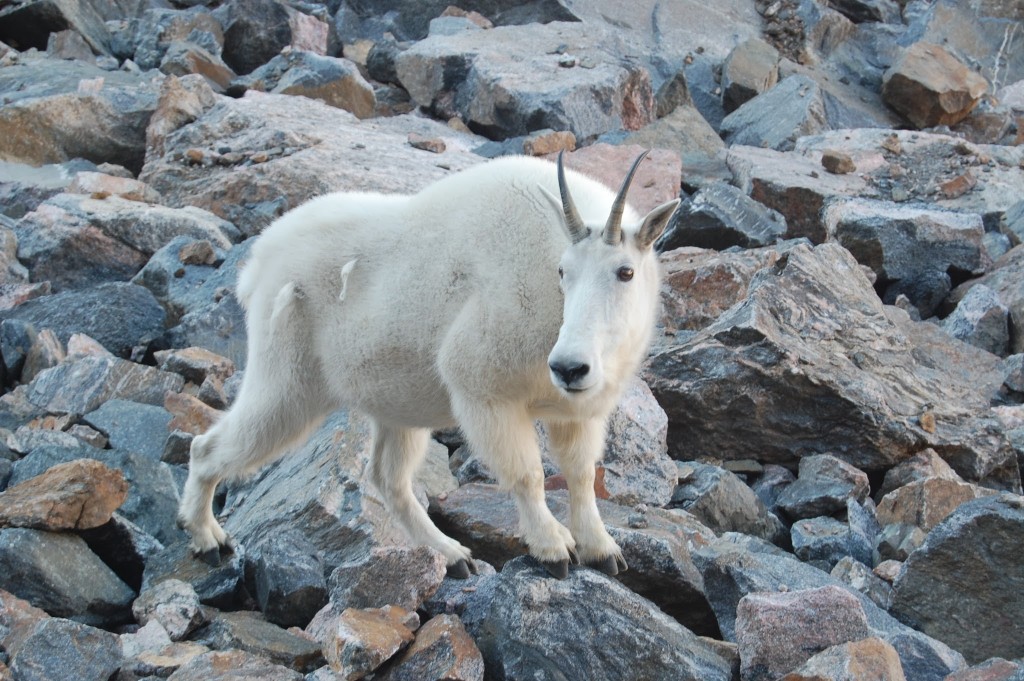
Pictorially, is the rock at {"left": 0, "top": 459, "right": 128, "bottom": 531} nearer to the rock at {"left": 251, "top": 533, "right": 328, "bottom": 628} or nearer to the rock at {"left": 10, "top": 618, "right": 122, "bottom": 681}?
the rock at {"left": 251, "top": 533, "right": 328, "bottom": 628}

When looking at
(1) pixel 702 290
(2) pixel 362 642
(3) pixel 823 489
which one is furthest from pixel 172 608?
(1) pixel 702 290

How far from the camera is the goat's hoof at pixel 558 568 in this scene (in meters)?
4.32

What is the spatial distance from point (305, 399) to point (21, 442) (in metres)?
2.18

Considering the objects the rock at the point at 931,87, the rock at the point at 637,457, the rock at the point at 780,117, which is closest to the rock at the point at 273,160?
the rock at the point at 637,457

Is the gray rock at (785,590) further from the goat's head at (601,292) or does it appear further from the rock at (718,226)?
the rock at (718,226)

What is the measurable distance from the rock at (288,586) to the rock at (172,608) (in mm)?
318

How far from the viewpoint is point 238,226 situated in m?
10.5

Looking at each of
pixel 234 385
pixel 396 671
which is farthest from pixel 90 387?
pixel 396 671

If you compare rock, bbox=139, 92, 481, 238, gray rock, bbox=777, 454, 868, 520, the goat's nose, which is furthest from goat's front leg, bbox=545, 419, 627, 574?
rock, bbox=139, 92, 481, 238

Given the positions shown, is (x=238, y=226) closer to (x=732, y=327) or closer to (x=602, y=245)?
(x=732, y=327)

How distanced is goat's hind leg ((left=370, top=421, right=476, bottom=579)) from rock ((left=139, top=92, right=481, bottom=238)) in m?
5.17

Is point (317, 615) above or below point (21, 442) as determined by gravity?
above

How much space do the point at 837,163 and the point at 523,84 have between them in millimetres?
4105

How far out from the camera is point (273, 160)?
35.5 feet
